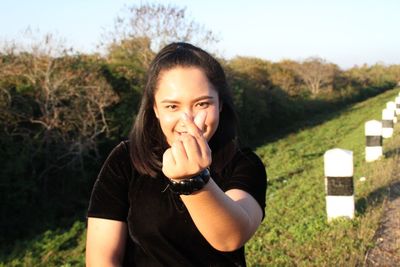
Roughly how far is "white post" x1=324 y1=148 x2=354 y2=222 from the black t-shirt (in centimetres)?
405

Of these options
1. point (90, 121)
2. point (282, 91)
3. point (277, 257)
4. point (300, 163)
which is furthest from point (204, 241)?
point (282, 91)

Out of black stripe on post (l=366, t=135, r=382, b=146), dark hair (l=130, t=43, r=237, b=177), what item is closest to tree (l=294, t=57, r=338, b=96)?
black stripe on post (l=366, t=135, r=382, b=146)

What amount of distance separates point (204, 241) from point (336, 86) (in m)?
45.4

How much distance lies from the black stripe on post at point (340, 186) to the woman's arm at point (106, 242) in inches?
171

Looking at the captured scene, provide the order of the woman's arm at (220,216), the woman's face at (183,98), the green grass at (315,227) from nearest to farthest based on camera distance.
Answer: the woman's arm at (220,216) → the woman's face at (183,98) → the green grass at (315,227)

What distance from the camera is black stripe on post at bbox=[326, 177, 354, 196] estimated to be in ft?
18.9

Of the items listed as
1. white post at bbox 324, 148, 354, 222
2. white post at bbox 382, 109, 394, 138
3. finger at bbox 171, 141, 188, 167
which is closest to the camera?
finger at bbox 171, 141, 188, 167

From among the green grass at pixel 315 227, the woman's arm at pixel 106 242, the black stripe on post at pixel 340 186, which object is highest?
the woman's arm at pixel 106 242

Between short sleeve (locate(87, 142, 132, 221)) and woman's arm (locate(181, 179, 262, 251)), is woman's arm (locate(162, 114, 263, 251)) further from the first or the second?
short sleeve (locate(87, 142, 132, 221))

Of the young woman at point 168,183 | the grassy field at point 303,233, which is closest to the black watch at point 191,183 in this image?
the young woman at point 168,183

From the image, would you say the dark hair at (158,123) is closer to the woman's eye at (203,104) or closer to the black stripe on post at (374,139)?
the woman's eye at (203,104)

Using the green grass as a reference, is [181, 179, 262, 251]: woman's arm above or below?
above

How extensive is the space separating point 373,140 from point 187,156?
887 centimetres

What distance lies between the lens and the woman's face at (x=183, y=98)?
1730 mm
